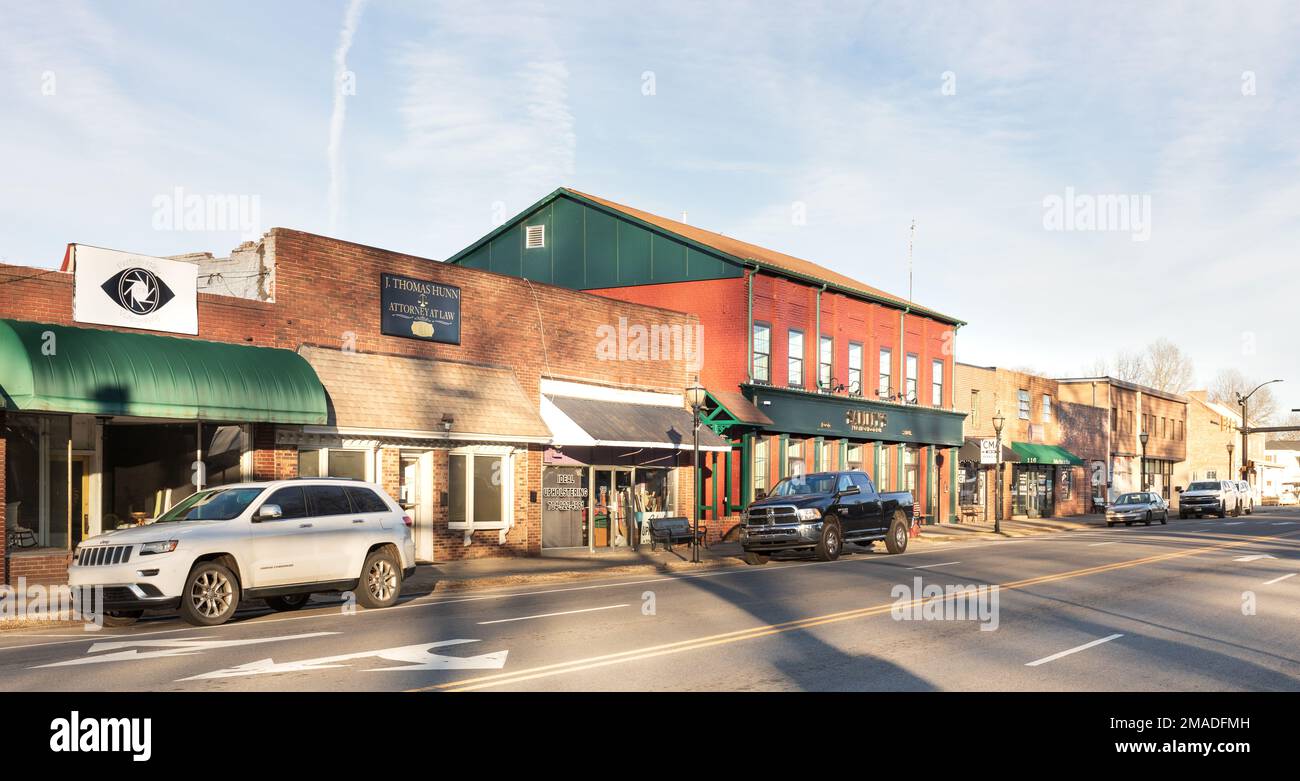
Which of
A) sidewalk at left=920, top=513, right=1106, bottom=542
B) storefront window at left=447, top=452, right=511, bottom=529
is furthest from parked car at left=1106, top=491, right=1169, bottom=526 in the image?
storefront window at left=447, top=452, right=511, bottom=529

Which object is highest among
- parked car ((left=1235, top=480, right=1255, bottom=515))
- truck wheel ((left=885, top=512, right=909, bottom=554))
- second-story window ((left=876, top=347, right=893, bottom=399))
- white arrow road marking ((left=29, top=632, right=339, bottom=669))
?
second-story window ((left=876, top=347, right=893, bottom=399))

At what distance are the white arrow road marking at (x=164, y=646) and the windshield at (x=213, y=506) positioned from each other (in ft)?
7.02

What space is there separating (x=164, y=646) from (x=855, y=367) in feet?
109

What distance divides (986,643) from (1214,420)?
95.3m

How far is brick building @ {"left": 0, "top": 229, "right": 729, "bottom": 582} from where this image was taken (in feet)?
59.5

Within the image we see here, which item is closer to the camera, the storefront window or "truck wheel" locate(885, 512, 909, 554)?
the storefront window

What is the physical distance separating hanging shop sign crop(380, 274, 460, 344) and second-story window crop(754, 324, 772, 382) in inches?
517

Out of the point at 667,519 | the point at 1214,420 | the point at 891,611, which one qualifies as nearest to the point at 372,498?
the point at 891,611

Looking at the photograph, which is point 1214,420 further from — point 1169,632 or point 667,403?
point 1169,632

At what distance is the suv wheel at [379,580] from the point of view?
16.4 meters

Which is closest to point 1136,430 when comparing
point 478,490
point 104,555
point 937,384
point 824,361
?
point 937,384

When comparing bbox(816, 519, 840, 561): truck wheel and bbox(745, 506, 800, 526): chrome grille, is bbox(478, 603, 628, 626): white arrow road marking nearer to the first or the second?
bbox(745, 506, 800, 526): chrome grille

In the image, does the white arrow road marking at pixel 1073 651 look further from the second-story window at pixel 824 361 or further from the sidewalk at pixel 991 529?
the second-story window at pixel 824 361
